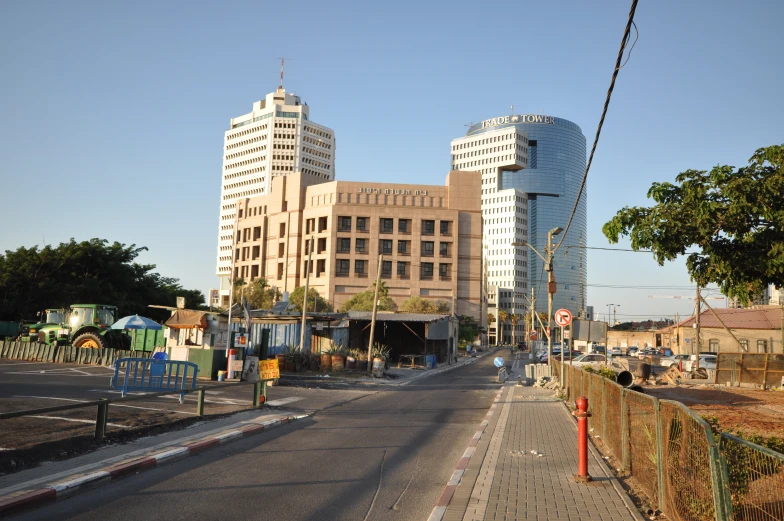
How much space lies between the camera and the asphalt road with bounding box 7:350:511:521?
7.14 metres

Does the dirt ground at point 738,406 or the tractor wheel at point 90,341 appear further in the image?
the tractor wheel at point 90,341

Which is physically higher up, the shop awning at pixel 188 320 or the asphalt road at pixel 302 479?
the shop awning at pixel 188 320

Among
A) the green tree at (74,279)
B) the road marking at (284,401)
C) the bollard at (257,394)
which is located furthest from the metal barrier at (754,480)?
the green tree at (74,279)

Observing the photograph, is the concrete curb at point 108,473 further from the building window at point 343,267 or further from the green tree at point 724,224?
the building window at point 343,267

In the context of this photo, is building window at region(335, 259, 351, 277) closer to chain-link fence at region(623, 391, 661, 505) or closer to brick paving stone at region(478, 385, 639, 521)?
brick paving stone at region(478, 385, 639, 521)

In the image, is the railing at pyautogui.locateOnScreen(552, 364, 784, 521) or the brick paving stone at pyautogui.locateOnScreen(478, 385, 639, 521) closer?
the railing at pyautogui.locateOnScreen(552, 364, 784, 521)

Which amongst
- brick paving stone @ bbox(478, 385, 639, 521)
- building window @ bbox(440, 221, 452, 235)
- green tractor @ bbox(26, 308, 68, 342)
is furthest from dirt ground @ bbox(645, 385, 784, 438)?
building window @ bbox(440, 221, 452, 235)

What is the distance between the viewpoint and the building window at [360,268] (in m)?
95.3

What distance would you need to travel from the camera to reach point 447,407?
63.6 feet

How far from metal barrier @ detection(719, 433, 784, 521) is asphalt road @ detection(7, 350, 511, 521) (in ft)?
11.0

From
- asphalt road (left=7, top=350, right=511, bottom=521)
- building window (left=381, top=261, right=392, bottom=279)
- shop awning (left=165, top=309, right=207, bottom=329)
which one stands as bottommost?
asphalt road (left=7, top=350, right=511, bottom=521)

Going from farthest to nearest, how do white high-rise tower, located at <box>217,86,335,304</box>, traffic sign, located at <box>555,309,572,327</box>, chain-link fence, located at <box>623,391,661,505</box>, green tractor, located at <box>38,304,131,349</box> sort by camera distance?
white high-rise tower, located at <box>217,86,335,304</box>
green tractor, located at <box>38,304,131,349</box>
traffic sign, located at <box>555,309,572,327</box>
chain-link fence, located at <box>623,391,661,505</box>

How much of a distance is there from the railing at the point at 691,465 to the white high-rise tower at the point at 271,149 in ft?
592

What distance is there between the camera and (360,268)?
95625mm
